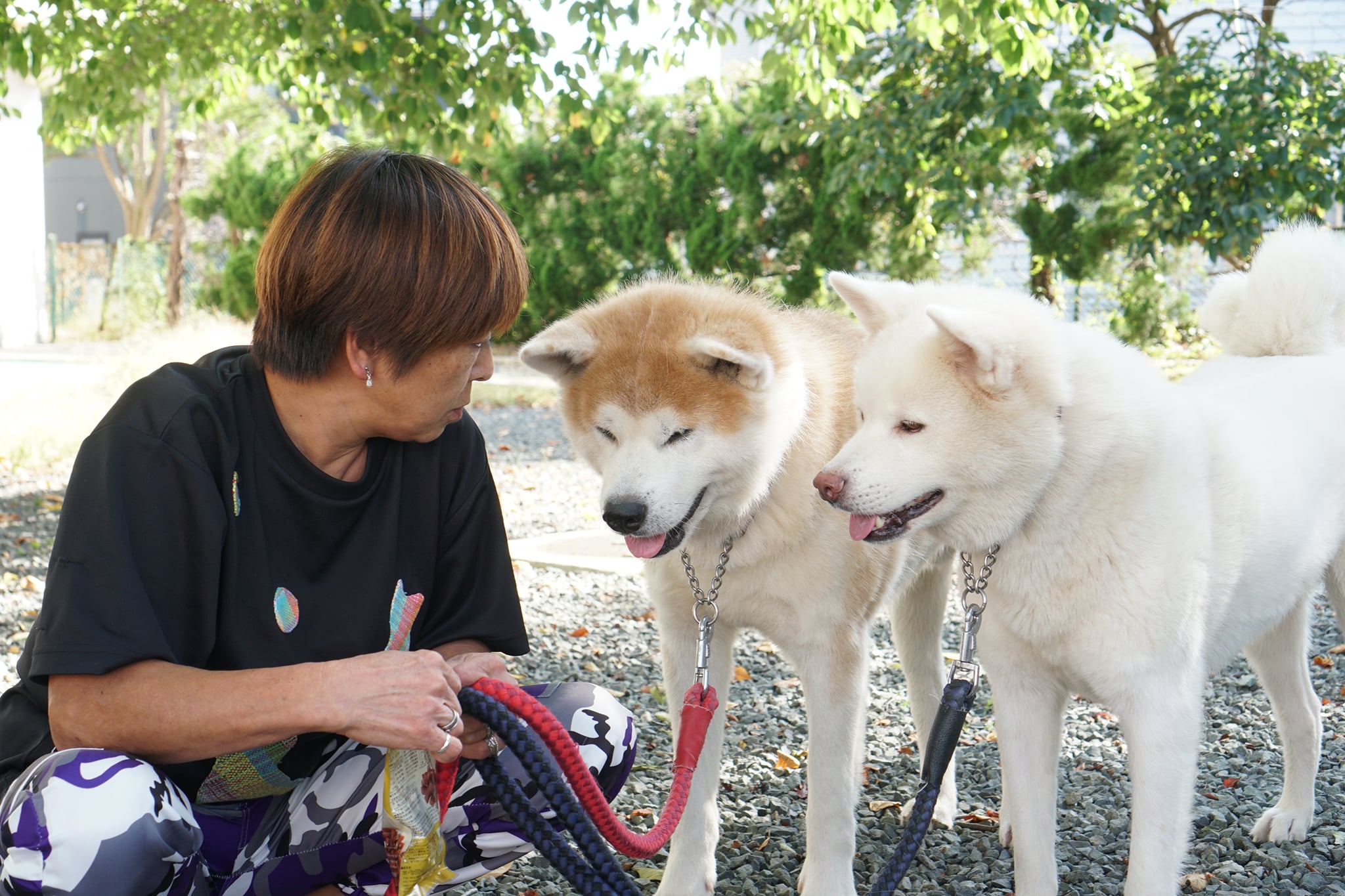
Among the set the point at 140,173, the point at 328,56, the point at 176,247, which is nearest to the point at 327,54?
the point at 328,56

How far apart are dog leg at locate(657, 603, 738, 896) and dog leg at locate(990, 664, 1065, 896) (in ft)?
2.00

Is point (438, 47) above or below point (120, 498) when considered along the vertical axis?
above

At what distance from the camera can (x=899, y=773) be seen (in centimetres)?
316

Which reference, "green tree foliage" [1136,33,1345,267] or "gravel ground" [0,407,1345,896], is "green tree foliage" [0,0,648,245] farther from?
"green tree foliage" [1136,33,1345,267]

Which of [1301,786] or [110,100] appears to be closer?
[1301,786]

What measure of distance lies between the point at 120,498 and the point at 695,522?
1183 mm

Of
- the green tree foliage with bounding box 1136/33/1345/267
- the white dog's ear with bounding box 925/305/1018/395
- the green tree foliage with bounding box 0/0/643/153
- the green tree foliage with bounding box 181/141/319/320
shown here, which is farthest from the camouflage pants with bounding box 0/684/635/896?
the green tree foliage with bounding box 181/141/319/320

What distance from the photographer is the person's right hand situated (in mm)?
1601

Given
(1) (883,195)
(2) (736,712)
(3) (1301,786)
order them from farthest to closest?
(1) (883,195)
(2) (736,712)
(3) (1301,786)

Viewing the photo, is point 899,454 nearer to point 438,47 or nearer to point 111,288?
point 438,47

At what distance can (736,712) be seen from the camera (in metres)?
3.57

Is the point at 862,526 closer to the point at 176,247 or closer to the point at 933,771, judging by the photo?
the point at 933,771

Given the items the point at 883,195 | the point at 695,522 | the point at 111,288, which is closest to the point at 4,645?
the point at 695,522

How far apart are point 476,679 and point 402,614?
0.28m
